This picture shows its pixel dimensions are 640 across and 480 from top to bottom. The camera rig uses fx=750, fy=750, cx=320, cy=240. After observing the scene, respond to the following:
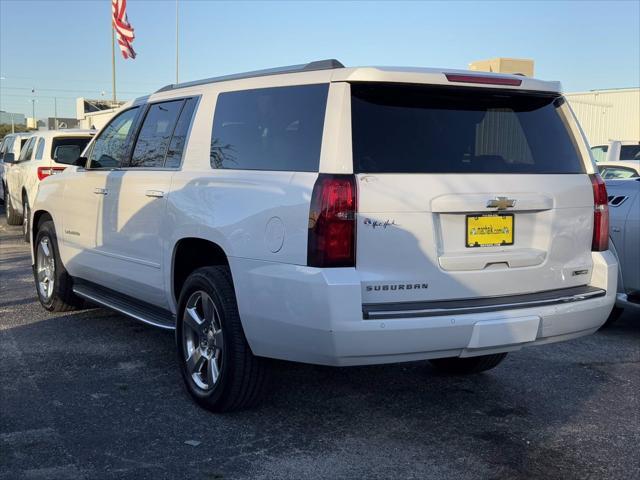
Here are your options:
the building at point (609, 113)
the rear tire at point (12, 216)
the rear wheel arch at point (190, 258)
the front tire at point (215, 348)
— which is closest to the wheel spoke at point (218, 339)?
the front tire at point (215, 348)

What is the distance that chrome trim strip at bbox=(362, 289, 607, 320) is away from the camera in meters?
3.61

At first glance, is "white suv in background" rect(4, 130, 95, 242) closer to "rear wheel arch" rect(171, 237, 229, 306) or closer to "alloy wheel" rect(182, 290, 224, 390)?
"rear wheel arch" rect(171, 237, 229, 306)

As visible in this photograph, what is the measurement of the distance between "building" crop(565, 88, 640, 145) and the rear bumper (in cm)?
2763

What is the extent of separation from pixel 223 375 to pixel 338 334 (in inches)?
38.5

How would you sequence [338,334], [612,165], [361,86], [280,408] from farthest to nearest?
[612,165], [280,408], [361,86], [338,334]

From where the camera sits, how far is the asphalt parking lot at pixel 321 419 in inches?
146

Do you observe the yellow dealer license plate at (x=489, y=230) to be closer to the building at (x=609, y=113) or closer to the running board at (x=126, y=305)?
the running board at (x=126, y=305)

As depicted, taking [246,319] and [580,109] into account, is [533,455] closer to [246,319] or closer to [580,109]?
[246,319]

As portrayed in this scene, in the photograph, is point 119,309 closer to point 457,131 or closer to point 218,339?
point 218,339

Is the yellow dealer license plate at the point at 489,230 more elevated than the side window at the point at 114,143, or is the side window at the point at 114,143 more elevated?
the side window at the point at 114,143

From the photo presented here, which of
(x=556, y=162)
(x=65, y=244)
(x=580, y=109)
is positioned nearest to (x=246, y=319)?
(x=556, y=162)

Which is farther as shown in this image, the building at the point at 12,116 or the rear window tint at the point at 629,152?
the building at the point at 12,116

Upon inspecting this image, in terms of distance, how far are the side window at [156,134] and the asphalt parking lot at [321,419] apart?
4.77ft

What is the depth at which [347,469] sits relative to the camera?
3.69 m
